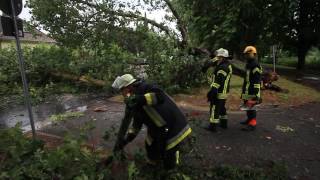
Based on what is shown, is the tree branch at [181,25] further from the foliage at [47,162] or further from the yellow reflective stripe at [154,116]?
the yellow reflective stripe at [154,116]

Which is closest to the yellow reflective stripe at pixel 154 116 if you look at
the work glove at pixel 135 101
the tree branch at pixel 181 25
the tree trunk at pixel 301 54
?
the work glove at pixel 135 101

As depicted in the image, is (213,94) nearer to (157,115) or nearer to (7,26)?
(157,115)

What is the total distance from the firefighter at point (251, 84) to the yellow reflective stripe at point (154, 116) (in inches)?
133

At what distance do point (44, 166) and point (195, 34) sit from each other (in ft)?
47.7

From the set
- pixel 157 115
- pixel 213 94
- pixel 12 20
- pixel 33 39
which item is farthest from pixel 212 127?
pixel 33 39

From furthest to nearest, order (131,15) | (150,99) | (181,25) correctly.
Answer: (181,25) < (131,15) < (150,99)

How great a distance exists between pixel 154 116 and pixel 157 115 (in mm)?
40

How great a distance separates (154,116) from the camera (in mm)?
4430

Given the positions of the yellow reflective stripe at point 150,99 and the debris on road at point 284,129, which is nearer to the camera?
the yellow reflective stripe at point 150,99

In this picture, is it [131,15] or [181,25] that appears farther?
[181,25]

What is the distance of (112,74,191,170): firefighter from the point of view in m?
4.24

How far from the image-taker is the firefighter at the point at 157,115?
13.9 feet

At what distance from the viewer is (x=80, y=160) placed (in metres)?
4.67

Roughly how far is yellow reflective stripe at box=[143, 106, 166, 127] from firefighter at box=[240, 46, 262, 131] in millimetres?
3383
